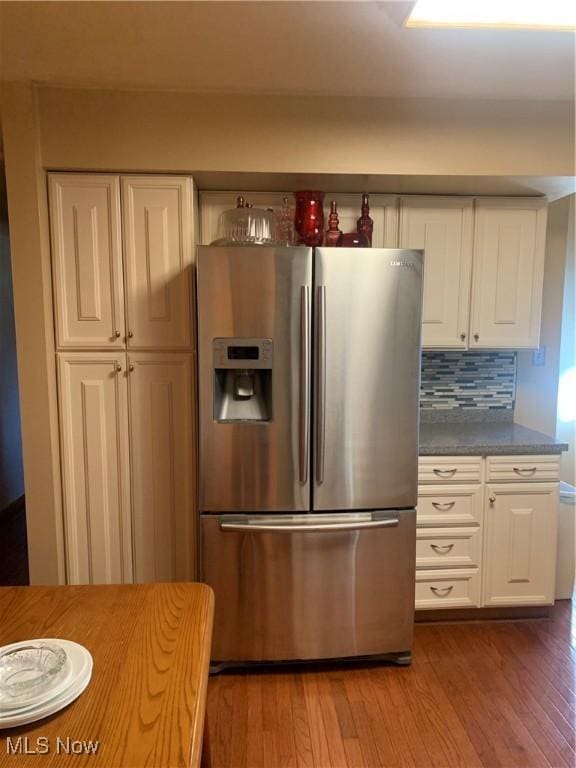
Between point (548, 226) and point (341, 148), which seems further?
point (548, 226)

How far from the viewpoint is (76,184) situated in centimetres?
213

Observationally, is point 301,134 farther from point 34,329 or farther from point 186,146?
point 34,329

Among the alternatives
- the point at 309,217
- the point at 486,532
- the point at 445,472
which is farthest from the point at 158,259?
the point at 486,532

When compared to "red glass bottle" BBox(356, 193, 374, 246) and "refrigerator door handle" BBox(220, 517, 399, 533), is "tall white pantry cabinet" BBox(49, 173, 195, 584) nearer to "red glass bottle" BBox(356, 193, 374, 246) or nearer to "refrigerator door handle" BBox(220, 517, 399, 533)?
"refrigerator door handle" BBox(220, 517, 399, 533)

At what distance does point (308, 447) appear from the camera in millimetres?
2039

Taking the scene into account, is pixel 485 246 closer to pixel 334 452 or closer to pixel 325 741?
pixel 334 452

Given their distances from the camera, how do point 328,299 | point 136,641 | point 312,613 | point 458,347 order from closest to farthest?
point 136,641 → point 328,299 → point 312,613 → point 458,347

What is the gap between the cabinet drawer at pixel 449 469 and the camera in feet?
7.75

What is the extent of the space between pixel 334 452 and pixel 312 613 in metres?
0.70

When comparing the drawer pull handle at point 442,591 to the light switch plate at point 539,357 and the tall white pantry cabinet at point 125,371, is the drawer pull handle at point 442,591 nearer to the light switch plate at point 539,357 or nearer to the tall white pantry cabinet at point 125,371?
the tall white pantry cabinet at point 125,371

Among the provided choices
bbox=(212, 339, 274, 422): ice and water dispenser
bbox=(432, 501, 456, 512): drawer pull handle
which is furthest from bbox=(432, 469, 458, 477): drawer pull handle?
bbox=(212, 339, 274, 422): ice and water dispenser

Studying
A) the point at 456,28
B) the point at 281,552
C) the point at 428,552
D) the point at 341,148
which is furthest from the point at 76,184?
the point at 428,552

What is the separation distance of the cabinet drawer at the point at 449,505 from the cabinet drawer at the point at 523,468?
0.37 feet

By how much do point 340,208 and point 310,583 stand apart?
175cm
